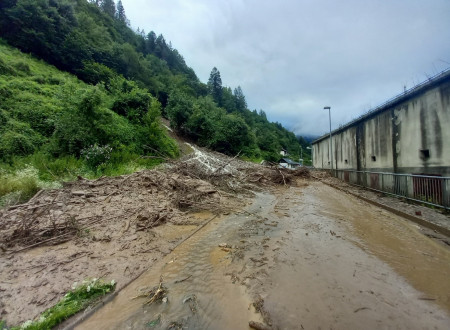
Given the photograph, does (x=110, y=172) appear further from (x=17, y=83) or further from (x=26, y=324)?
(x=17, y=83)

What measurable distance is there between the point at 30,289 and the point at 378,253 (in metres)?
6.73

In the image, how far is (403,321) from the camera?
2521 millimetres

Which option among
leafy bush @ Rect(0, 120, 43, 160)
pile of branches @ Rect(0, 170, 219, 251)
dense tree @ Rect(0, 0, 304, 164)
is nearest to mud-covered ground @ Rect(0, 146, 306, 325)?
pile of branches @ Rect(0, 170, 219, 251)

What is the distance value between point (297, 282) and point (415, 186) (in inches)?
338

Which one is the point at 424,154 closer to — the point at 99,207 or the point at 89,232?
the point at 89,232

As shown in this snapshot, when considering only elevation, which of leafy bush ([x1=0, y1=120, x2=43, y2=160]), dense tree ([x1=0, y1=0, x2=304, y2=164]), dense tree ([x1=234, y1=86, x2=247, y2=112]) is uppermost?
dense tree ([x1=234, y1=86, x2=247, y2=112])

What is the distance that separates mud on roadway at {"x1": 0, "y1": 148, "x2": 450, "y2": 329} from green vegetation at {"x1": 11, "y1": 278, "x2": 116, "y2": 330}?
0.50ft

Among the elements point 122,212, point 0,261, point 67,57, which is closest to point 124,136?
point 122,212

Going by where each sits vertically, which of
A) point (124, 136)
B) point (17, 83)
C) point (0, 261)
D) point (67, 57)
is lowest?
point (0, 261)

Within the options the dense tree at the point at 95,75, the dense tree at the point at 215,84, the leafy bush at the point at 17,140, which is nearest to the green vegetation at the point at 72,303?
the leafy bush at the point at 17,140

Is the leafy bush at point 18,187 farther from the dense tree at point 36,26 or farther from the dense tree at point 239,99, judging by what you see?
the dense tree at point 239,99

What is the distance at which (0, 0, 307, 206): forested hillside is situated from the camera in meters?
9.86

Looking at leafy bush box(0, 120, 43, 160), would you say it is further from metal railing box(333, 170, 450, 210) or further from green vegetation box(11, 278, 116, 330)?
metal railing box(333, 170, 450, 210)

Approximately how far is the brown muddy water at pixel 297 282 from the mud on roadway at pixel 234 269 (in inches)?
0.7
